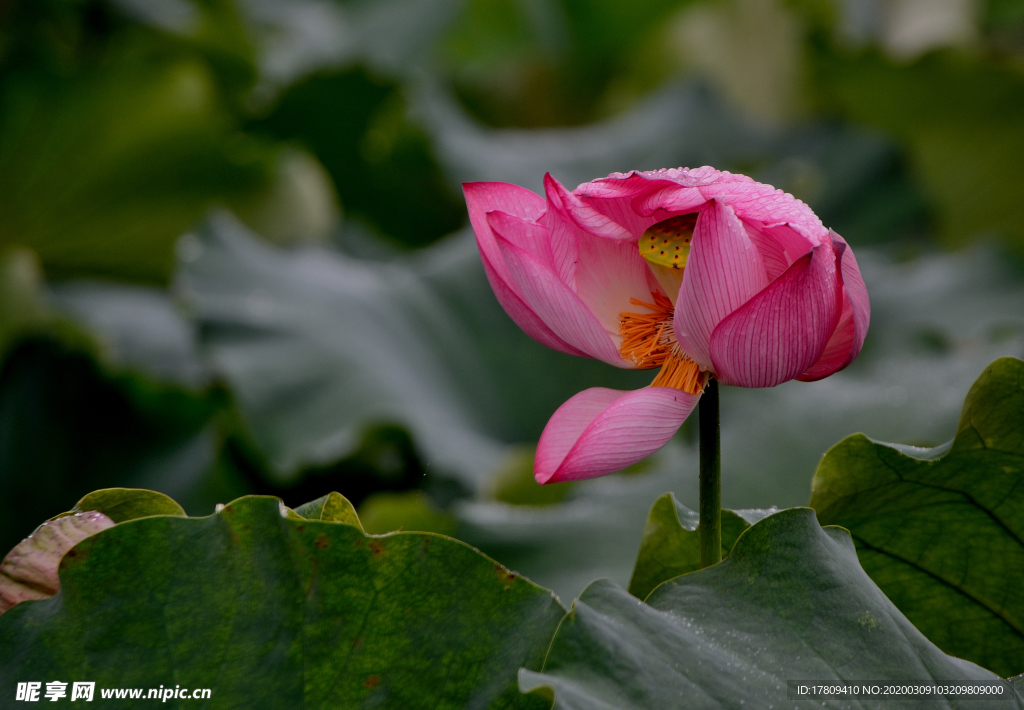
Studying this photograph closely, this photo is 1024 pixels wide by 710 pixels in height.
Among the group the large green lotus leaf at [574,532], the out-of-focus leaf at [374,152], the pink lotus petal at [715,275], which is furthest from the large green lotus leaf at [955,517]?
the out-of-focus leaf at [374,152]

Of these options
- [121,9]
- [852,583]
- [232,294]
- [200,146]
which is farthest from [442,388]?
[121,9]

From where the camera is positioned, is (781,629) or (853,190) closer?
(781,629)

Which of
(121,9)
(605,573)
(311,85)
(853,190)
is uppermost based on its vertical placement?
(121,9)

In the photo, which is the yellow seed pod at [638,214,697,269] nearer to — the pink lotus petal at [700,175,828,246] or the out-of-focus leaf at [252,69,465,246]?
the pink lotus petal at [700,175,828,246]

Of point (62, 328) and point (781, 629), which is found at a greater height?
point (62, 328)

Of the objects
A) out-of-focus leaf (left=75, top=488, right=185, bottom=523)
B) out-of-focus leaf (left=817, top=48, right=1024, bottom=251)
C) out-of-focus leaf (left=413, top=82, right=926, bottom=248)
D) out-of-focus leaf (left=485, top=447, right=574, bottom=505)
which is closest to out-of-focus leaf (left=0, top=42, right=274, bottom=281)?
out-of-focus leaf (left=413, top=82, right=926, bottom=248)

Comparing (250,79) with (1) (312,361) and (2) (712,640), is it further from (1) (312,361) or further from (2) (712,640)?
(2) (712,640)
